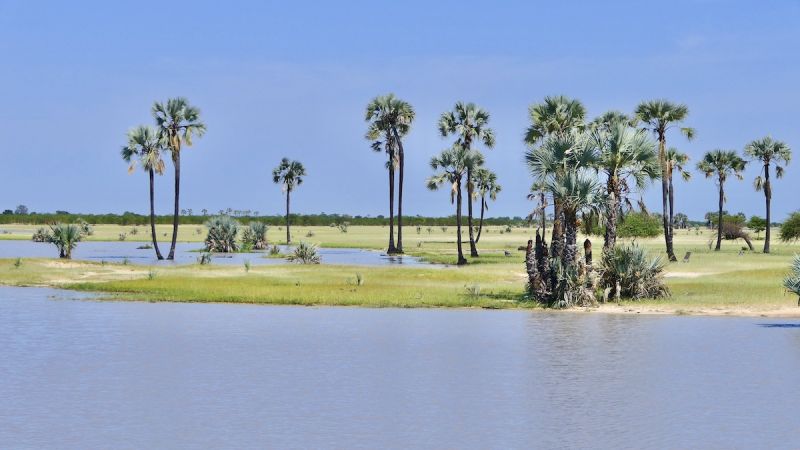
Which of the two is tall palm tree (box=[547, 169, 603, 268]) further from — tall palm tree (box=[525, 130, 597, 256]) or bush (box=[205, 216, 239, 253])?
bush (box=[205, 216, 239, 253])

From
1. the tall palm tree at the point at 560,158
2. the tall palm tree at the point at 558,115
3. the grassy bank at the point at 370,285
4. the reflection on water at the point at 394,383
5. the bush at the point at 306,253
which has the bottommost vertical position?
the reflection on water at the point at 394,383

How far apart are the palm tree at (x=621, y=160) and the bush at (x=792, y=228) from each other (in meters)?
60.6

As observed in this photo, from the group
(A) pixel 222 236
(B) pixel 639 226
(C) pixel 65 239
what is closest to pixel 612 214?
(C) pixel 65 239

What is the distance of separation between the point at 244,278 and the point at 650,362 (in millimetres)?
31558

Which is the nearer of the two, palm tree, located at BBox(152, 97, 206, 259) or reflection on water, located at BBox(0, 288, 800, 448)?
reflection on water, located at BBox(0, 288, 800, 448)

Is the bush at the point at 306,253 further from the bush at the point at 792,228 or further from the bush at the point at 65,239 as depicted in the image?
the bush at the point at 792,228

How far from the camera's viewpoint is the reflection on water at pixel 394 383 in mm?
14070

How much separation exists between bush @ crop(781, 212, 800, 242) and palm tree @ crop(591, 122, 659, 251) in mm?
60558

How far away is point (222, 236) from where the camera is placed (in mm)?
90750

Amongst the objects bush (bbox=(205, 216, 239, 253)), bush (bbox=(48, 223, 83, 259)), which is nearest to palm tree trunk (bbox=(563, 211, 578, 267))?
→ bush (bbox=(48, 223, 83, 259))

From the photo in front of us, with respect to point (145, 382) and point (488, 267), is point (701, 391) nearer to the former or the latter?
point (145, 382)

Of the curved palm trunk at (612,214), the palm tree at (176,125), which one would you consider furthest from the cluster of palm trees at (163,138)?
the curved palm trunk at (612,214)

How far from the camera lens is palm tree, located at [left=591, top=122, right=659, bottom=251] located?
40.1m

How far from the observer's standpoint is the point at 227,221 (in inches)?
3632
